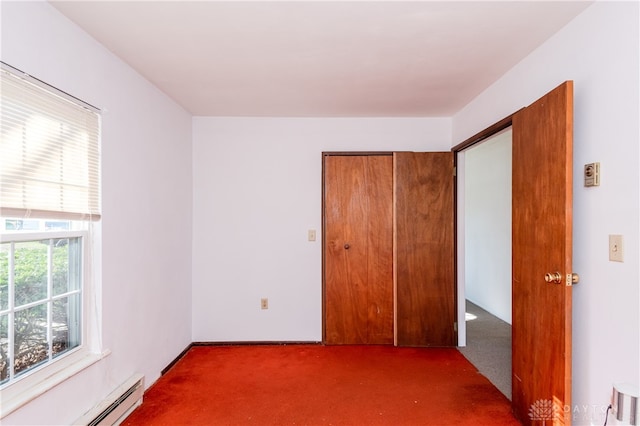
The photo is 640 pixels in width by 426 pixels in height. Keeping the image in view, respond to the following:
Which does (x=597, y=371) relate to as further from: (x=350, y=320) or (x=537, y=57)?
(x=350, y=320)

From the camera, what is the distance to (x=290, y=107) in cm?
305

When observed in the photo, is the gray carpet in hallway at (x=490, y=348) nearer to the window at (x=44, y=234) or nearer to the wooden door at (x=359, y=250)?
the wooden door at (x=359, y=250)

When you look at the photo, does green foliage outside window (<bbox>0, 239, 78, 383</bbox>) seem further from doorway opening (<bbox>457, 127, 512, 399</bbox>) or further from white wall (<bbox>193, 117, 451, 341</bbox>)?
doorway opening (<bbox>457, 127, 512, 399</bbox>)

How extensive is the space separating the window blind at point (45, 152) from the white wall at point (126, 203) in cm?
8

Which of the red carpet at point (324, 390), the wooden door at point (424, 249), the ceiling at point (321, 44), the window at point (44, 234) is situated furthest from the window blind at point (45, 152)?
the wooden door at point (424, 249)

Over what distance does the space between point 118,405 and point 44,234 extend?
3.67 ft

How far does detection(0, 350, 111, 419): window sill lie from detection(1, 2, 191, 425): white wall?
0.05 metres

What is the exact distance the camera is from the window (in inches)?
55.9

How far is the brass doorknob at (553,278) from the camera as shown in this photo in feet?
5.26

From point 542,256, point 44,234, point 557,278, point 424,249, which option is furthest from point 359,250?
point 44,234

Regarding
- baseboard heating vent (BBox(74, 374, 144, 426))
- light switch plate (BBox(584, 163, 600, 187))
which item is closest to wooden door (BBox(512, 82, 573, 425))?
light switch plate (BBox(584, 163, 600, 187))

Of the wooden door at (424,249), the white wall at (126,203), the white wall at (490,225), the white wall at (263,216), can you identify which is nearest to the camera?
the white wall at (126,203)

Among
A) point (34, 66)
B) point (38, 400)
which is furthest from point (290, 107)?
point (38, 400)

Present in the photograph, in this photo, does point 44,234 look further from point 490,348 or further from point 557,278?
point 490,348
